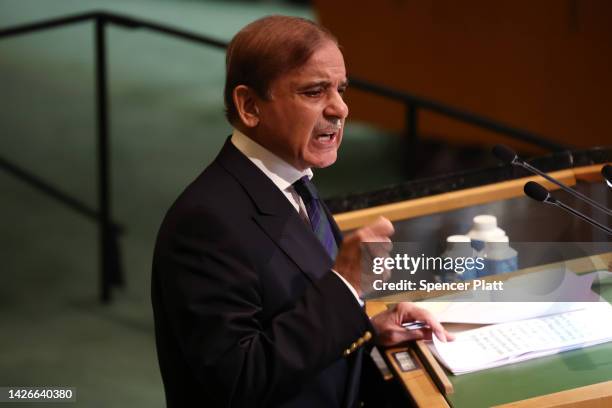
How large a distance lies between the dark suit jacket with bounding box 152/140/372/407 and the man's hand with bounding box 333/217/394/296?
0.09 ft

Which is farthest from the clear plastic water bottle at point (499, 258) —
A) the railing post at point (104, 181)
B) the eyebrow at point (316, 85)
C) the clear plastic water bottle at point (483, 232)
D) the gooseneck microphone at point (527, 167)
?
the railing post at point (104, 181)

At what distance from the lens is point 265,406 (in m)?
1.51

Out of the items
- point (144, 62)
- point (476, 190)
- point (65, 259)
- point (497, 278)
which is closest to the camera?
point (497, 278)

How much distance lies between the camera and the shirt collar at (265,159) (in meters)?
1.60

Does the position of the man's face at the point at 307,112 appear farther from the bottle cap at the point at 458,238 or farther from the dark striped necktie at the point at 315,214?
the bottle cap at the point at 458,238

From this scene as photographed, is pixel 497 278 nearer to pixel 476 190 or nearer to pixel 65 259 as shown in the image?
pixel 476 190

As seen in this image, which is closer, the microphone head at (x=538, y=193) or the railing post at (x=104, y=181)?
the microphone head at (x=538, y=193)

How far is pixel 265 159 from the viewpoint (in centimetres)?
160

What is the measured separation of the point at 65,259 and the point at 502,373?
283cm

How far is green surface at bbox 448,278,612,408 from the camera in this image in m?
1.59

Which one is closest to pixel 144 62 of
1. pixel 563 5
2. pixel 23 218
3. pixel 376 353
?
pixel 23 218

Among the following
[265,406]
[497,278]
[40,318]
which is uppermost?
[40,318]

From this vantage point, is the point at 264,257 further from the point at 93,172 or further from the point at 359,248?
the point at 93,172

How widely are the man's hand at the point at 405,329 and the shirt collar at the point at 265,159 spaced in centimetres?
32
